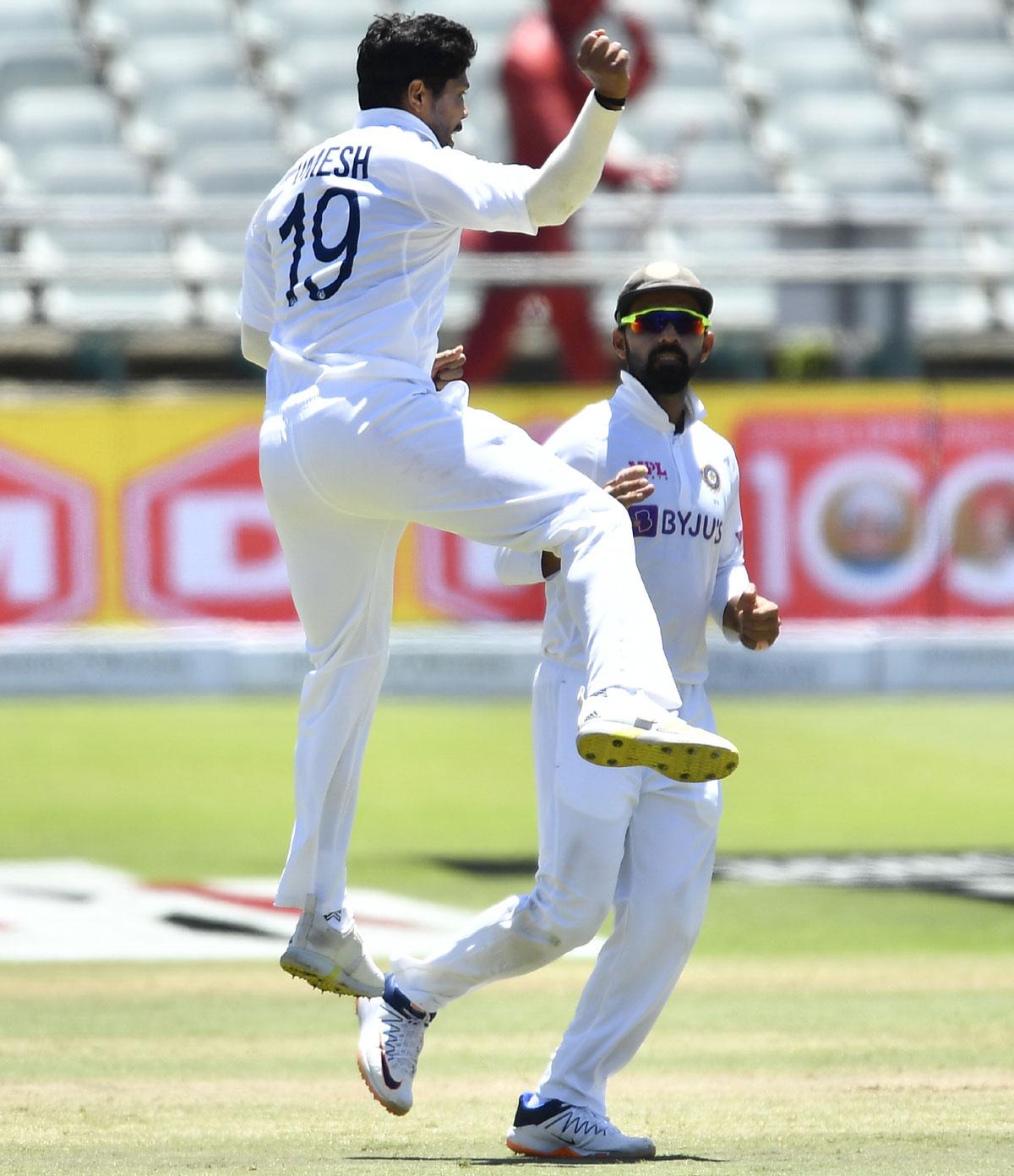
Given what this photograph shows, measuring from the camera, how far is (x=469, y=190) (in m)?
5.43

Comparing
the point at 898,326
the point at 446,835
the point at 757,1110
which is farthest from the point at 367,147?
the point at 898,326

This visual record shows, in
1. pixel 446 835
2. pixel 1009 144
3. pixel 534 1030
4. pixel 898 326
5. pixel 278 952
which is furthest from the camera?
pixel 1009 144

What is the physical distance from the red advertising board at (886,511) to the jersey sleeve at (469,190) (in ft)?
38.6

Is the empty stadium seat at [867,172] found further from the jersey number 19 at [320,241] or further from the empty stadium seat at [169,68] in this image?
the jersey number 19 at [320,241]

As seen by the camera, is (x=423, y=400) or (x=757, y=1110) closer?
(x=423, y=400)

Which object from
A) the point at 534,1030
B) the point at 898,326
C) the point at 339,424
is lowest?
the point at 534,1030

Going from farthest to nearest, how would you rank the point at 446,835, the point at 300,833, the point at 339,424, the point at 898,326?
the point at 898,326
the point at 446,835
the point at 300,833
the point at 339,424

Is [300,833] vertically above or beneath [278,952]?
above

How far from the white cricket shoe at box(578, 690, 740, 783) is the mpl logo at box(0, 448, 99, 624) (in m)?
12.1

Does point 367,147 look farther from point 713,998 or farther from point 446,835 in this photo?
point 446,835

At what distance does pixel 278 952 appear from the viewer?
9.30 metres

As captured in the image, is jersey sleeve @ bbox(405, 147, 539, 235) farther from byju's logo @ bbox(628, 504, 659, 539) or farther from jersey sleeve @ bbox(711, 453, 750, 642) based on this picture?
jersey sleeve @ bbox(711, 453, 750, 642)

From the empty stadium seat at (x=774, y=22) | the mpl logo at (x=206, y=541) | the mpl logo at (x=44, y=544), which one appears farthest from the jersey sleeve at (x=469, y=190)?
the empty stadium seat at (x=774, y=22)

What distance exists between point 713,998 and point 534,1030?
787mm
